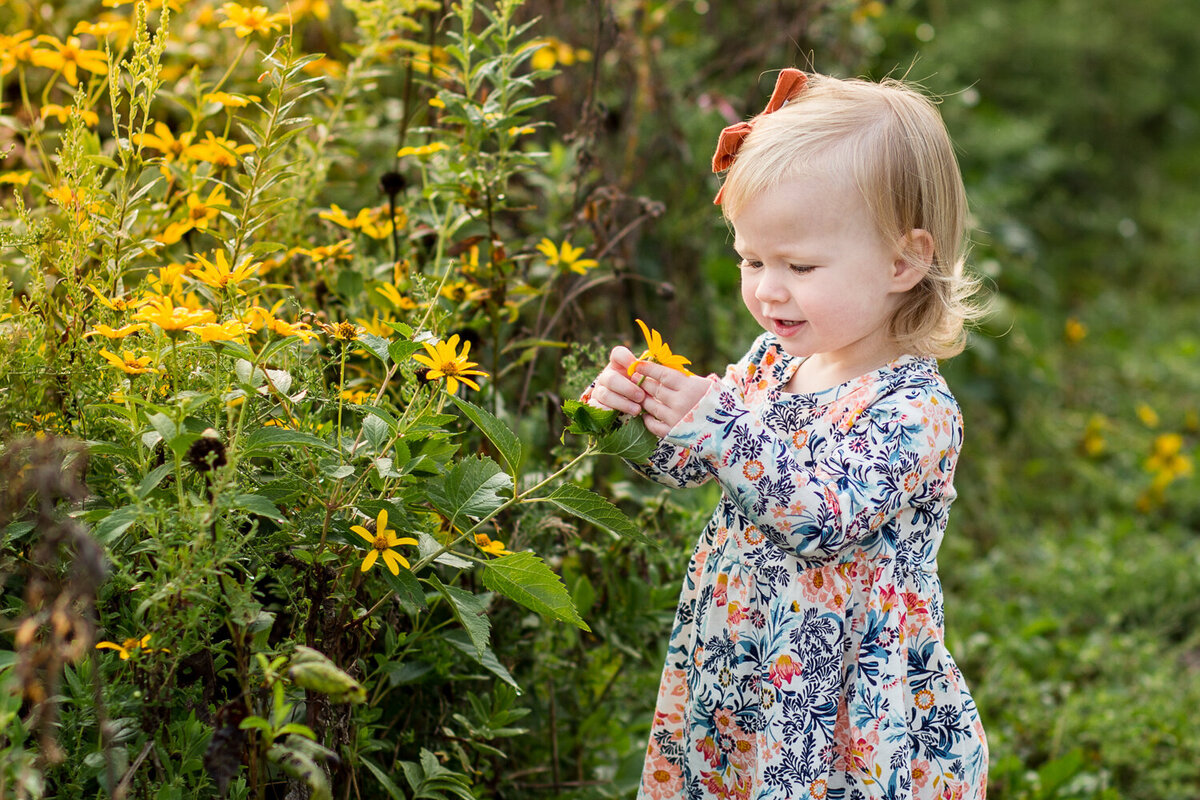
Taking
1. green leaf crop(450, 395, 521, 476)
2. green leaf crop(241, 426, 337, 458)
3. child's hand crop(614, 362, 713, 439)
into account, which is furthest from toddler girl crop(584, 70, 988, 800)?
green leaf crop(241, 426, 337, 458)

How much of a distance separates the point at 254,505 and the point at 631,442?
0.42m

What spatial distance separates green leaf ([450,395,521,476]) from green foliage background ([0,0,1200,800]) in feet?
0.90

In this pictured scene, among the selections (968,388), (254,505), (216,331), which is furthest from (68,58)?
(968,388)

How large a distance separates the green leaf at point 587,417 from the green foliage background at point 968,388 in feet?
0.87

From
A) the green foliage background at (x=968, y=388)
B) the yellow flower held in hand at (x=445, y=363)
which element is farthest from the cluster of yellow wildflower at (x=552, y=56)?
the yellow flower held in hand at (x=445, y=363)

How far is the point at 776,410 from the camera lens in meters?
1.44

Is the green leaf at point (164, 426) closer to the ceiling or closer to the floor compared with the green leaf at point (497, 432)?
closer to the ceiling

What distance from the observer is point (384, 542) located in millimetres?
1144

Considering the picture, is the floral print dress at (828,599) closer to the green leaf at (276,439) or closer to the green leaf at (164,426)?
the green leaf at (276,439)

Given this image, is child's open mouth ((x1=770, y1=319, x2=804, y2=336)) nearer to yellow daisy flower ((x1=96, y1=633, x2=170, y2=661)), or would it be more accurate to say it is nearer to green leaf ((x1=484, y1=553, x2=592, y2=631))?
green leaf ((x1=484, y1=553, x2=592, y2=631))

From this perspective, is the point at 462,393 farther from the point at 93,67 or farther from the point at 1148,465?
the point at 1148,465

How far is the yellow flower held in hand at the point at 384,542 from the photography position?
112 cm

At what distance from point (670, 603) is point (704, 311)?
1.27 metres

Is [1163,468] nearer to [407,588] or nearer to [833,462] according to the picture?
[833,462]
